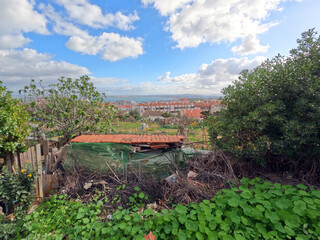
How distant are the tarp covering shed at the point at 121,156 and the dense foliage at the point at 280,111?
1915 millimetres

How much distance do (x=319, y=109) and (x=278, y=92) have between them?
3.13ft

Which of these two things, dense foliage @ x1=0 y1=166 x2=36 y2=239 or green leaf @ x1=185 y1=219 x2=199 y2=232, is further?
dense foliage @ x1=0 y1=166 x2=36 y2=239

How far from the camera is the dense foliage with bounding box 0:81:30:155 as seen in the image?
3502mm

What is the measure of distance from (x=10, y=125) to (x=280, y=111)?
22.0 feet

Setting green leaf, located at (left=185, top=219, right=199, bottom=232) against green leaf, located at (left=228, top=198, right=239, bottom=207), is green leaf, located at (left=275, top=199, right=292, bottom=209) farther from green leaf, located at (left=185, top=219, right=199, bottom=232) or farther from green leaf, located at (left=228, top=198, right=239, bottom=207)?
green leaf, located at (left=185, top=219, right=199, bottom=232)

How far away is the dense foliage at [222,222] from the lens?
2154mm

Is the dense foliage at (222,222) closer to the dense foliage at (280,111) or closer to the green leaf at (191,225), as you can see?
the green leaf at (191,225)

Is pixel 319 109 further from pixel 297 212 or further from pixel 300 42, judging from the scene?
pixel 297 212

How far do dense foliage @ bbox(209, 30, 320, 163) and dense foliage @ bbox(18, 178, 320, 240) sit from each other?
1.22m

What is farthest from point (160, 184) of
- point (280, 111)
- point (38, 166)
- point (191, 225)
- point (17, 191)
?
point (280, 111)

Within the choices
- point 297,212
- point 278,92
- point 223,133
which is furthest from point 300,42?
point 297,212

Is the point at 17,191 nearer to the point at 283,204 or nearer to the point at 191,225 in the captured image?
the point at 191,225

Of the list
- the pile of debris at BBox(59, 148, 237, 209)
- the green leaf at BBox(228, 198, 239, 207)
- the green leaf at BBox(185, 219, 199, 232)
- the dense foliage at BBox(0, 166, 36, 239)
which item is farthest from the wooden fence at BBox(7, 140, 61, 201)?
the green leaf at BBox(228, 198, 239, 207)

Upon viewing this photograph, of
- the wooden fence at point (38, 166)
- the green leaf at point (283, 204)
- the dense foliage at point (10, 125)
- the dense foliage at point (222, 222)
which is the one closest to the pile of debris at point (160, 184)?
the wooden fence at point (38, 166)
